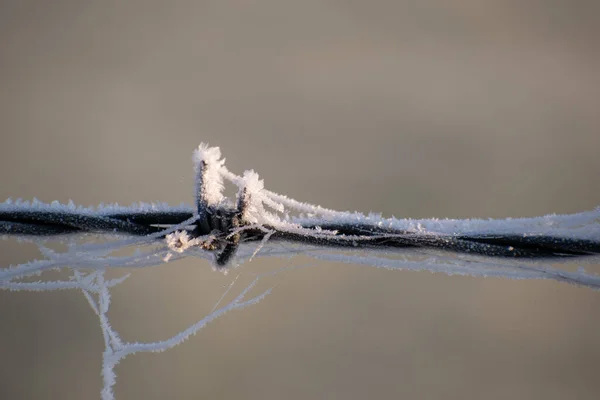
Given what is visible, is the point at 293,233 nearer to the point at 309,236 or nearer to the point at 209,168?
the point at 309,236

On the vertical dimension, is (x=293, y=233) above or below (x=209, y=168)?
below

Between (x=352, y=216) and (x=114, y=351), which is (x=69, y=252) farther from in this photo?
(x=352, y=216)

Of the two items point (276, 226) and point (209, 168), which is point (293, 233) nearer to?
point (276, 226)

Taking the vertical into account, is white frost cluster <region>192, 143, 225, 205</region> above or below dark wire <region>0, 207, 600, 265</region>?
above

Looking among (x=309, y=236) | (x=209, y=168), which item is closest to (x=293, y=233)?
(x=309, y=236)

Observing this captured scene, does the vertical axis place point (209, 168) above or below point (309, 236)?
above

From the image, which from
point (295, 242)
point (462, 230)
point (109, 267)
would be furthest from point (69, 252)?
point (462, 230)

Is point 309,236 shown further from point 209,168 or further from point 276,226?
point 209,168

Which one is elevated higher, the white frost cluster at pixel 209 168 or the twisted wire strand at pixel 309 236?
the white frost cluster at pixel 209 168
